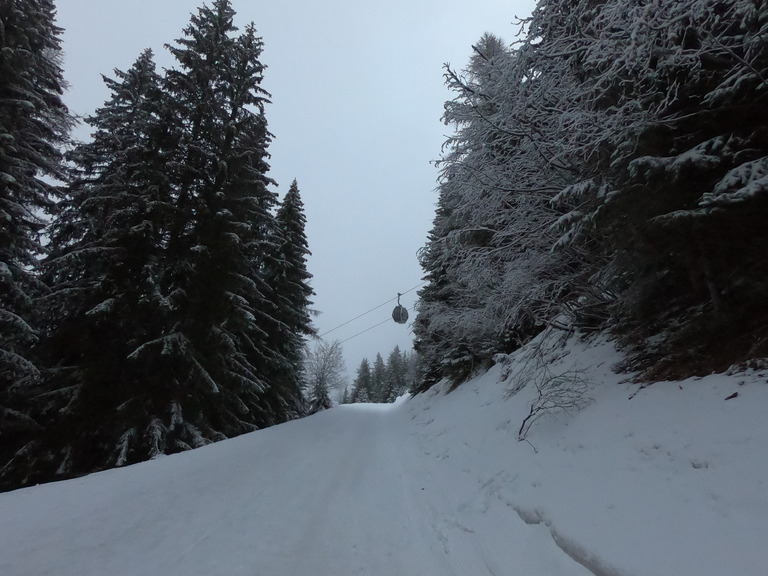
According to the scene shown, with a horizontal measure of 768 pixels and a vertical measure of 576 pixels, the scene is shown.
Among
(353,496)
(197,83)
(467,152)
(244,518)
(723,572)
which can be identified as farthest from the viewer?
(197,83)

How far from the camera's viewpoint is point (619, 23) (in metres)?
3.71

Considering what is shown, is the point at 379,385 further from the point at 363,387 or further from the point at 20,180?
the point at 20,180

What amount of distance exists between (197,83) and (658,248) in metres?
13.5

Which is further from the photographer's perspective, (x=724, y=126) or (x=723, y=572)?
(x=724, y=126)

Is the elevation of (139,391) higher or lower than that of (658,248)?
higher

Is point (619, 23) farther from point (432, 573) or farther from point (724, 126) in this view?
Result: point (432, 573)

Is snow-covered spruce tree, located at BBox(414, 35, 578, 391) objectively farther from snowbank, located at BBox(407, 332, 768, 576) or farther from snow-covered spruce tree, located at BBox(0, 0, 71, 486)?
snow-covered spruce tree, located at BBox(0, 0, 71, 486)

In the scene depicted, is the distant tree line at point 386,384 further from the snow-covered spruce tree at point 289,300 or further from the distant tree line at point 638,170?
the distant tree line at point 638,170

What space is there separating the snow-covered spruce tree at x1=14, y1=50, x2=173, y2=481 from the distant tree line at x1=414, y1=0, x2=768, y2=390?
8067 mm

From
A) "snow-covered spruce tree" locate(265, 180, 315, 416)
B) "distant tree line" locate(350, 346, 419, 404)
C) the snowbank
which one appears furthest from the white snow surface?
"distant tree line" locate(350, 346, 419, 404)

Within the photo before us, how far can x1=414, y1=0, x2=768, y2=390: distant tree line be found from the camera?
132 inches

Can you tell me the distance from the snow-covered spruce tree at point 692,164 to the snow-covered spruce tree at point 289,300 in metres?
12.6

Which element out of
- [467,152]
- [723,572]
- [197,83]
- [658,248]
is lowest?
[723,572]

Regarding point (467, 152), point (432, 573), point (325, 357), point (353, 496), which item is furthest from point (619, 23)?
point (325, 357)
